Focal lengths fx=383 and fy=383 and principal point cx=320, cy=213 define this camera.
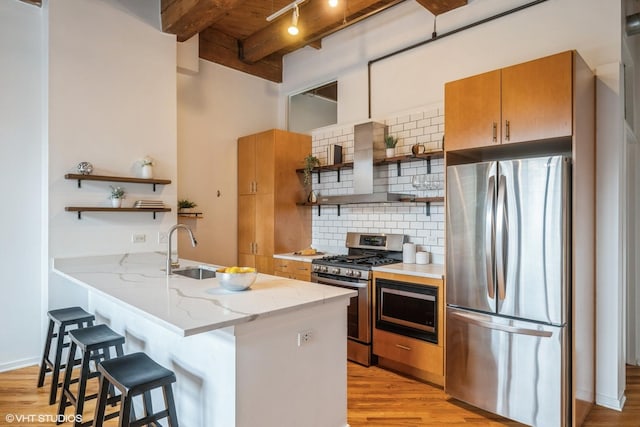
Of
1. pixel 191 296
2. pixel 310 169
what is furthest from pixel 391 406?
pixel 310 169

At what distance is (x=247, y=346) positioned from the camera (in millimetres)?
1829

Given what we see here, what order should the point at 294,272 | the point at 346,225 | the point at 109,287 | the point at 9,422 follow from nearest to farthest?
the point at 109,287 < the point at 9,422 < the point at 294,272 < the point at 346,225

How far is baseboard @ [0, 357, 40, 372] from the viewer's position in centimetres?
342

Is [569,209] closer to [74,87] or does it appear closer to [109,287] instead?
[109,287]

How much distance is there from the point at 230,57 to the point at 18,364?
13.5 feet

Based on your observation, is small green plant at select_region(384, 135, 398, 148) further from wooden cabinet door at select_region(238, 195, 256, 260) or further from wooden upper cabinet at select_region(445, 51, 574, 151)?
wooden cabinet door at select_region(238, 195, 256, 260)

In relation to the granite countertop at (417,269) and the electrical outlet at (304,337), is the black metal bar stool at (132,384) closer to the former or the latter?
the electrical outlet at (304,337)

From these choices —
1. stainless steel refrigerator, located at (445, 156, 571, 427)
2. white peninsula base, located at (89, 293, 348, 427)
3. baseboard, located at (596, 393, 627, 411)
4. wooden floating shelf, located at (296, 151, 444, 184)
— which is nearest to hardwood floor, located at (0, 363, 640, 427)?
baseboard, located at (596, 393, 627, 411)

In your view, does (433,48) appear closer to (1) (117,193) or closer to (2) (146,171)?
(2) (146,171)

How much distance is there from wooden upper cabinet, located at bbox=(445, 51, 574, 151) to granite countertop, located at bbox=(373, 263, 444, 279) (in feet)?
3.38

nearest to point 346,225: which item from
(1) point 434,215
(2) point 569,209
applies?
(1) point 434,215

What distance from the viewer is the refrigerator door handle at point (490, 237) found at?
2.69 meters

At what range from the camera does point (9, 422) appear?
8.46 feet

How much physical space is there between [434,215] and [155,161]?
2936mm
